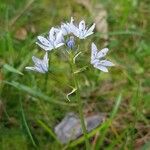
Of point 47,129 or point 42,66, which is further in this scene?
point 47,129

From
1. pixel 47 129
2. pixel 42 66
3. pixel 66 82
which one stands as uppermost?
pixel 42 66

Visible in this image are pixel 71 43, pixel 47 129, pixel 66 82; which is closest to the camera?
pixel 71 43

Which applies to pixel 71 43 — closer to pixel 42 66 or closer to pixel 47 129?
pixel 42 66

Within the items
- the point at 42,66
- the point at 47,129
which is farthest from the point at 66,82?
the point at 42,66

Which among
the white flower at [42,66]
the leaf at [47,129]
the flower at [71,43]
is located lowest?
the leaf at [47,129]

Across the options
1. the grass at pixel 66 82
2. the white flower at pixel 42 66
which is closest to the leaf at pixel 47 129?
the grass at pixel 66 82

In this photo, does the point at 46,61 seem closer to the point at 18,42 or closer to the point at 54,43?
the point at 54,43

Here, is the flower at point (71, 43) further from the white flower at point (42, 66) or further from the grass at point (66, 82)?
the grass at point (66, 82)

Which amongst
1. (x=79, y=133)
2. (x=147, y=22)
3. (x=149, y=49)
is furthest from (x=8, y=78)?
(x=147, y=22)

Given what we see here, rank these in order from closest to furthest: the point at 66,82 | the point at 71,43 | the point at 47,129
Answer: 1. the point at 71,43
2. the point at 47,129
3. the point at 66,82
